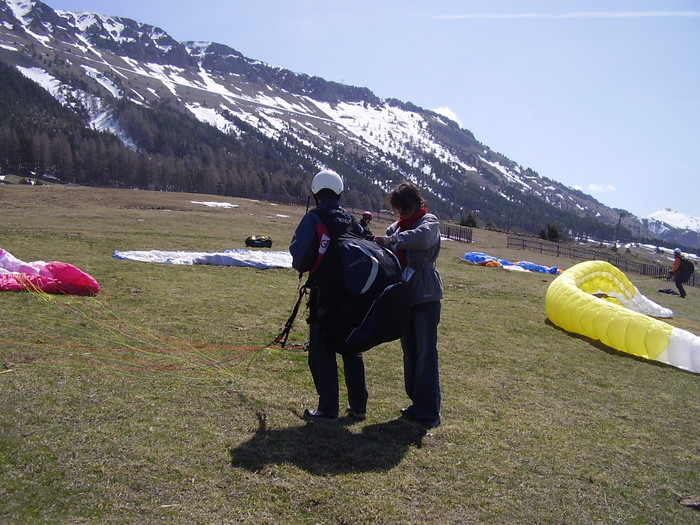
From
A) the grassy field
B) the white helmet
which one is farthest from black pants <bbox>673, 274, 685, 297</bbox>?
the white helmet

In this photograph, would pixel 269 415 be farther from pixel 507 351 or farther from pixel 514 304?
pixel 514 304

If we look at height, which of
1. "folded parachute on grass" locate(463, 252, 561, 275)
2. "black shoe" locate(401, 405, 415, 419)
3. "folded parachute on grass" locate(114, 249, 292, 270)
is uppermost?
"folded parachute on grass" locate(463, 252, 561, 275)

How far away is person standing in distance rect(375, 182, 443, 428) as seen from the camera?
4887mm

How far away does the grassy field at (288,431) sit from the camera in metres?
3.35

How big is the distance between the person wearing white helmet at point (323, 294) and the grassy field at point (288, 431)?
0.28 metres

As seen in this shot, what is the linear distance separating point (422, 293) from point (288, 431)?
5.91 feet

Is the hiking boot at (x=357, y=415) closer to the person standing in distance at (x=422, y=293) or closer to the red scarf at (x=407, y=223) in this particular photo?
the person standing in distance at (x=422, y=293)

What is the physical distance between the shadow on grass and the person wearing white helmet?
0.25 m

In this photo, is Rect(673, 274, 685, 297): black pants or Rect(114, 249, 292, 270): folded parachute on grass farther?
Rect(673, 274, 685, 297): black pants

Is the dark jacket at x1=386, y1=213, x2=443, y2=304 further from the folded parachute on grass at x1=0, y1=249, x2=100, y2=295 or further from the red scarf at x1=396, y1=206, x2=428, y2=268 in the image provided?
the folded parachute on grass at x1=0, y1=249, x2=100, y2=295

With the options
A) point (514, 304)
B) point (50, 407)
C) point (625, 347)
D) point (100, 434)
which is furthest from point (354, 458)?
point (514, 304)

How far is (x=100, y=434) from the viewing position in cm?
396

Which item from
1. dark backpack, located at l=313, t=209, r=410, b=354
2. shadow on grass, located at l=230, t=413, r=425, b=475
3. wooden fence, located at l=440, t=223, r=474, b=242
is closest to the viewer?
shadow on grass, located at l=230, t=413, r=425, b=475

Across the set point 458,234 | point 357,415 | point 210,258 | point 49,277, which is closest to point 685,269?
point 210,258
